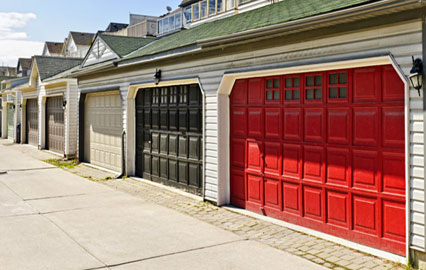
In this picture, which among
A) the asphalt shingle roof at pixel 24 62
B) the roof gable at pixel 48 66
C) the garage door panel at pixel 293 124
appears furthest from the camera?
the asphalt shingle roof at pixel 24 62

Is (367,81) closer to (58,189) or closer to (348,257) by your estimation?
(348,257)

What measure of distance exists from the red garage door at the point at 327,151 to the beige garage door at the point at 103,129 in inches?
245

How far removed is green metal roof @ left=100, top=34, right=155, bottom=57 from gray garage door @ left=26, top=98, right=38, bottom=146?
1108cm

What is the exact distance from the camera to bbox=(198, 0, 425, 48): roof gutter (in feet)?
16.5

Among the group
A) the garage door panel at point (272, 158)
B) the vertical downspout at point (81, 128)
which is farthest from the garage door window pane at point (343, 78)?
the vertical downspout at point (81, 128)

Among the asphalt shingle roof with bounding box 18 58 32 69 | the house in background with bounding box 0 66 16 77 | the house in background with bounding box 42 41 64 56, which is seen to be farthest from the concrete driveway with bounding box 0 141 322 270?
the house in background with bounding box 0 66 16 77

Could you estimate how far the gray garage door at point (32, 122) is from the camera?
24.7 m

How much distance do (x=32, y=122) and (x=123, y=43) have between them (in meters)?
12.9

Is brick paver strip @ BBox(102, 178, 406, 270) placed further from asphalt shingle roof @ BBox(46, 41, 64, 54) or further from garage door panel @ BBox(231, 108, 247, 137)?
asphalt shingle roof @ BBox(46, 41, 64, 54)

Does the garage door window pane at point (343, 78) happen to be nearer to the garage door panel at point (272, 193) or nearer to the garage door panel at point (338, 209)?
the garage door panel at point (338, 209)

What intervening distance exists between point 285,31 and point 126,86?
704 centimetres

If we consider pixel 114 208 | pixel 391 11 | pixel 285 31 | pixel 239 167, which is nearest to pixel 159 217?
→ pixel 114 208

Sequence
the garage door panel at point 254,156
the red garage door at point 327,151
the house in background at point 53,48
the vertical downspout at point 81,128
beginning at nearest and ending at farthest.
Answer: the red garage door at point 327,151 < the garage door panel at point 254,156 < the vertical downspout at point 81,128 < the house in background at point 53,48

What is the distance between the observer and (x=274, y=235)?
6742 mm
